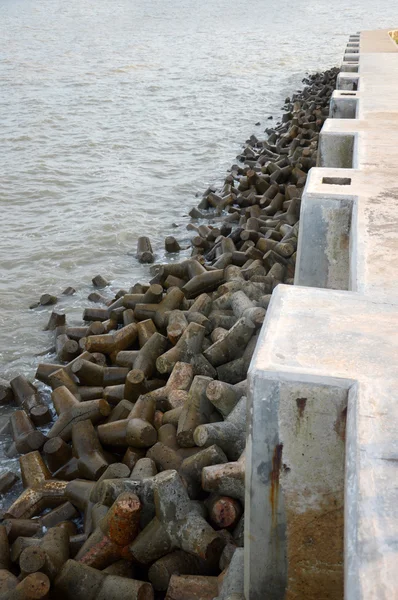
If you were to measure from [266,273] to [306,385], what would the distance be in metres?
4.40

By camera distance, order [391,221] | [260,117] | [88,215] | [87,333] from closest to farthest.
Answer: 1. [391,221]
2. [87,333]
3. [88,215]
4. [260,117]

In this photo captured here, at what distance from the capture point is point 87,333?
6301mm

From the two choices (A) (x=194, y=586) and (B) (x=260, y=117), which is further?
(B) (x=260, y=117)

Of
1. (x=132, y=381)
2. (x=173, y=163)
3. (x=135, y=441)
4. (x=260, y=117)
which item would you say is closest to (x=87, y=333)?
(x=132, y=381)

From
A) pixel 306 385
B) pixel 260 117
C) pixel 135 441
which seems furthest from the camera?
pixel 260 117

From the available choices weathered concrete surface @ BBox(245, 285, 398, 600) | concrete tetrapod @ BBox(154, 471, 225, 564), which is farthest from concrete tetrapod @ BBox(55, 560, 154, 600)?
weathered concrete surface @ BBox(245, 285, 398, 600)

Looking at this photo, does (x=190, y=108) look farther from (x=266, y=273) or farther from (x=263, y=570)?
(x=263, y=570)

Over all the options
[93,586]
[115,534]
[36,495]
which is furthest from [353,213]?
[36,495]

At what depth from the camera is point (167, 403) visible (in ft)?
15.4

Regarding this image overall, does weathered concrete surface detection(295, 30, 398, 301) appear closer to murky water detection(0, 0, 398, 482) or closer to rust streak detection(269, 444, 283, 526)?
rust streak detection(269, 444, 283, 526)

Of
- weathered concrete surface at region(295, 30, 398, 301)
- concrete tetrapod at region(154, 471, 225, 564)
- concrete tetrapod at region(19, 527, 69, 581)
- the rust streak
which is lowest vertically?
concrete tetrapod at region(19, 527, 69, 581)

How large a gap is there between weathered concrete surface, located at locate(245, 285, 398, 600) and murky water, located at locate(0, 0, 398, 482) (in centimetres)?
417

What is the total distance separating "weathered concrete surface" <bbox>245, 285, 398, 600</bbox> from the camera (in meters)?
2.05

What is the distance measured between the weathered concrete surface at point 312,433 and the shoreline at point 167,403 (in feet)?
1.47
